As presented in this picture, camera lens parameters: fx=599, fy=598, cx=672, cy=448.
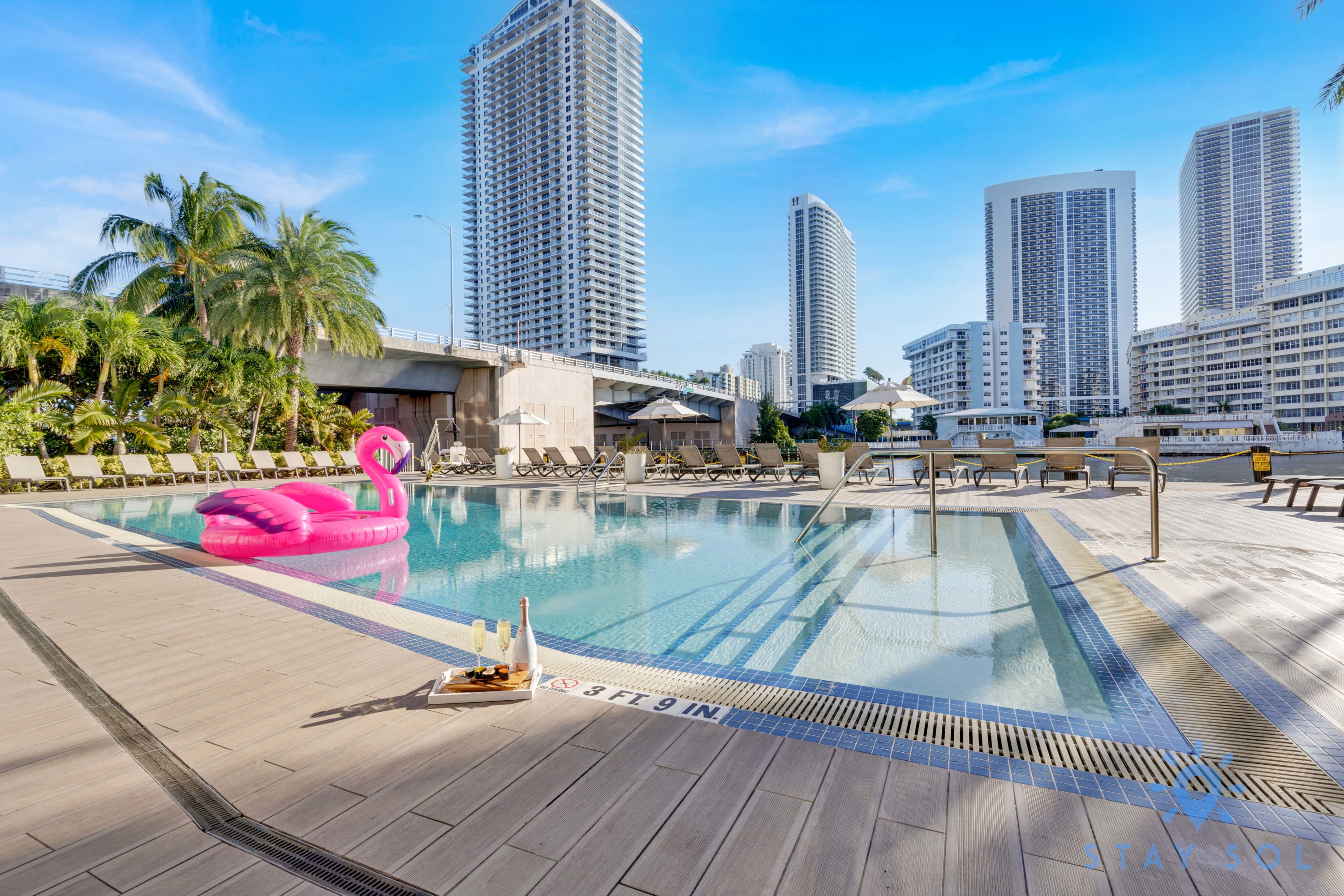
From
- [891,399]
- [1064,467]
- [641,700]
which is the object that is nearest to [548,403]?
[891,399]

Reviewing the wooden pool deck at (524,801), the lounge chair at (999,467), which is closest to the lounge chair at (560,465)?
the lounge chair at (999,467)

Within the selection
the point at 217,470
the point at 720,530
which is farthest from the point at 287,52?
the point at 720,530

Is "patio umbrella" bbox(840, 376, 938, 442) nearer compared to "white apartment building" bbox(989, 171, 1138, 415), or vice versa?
"patio umbrella" bbox(840, 376, 938, 442)

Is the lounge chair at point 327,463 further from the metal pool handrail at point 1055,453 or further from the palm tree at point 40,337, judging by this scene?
the metal pool handrail at point 1055,453

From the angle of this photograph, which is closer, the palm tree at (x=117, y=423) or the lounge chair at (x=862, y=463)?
the lounge chair at (x=862, y=463)

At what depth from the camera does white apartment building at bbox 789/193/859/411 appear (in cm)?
13712

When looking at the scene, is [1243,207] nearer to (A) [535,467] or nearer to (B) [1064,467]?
(B) [1064,467]

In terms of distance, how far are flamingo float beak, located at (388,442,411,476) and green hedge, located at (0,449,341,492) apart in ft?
30.5

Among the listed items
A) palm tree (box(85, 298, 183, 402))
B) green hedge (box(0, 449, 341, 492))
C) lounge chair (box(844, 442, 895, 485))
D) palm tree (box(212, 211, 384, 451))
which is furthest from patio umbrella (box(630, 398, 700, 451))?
palm tree (box(85, 298, 183, 402))

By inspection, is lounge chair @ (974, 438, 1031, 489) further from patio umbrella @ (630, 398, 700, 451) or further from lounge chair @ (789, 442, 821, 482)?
patio umbrella @ (630, 398, 700, 451)

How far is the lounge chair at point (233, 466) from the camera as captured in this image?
17.5m

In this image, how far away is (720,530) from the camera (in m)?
8.28

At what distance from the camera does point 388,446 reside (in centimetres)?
785

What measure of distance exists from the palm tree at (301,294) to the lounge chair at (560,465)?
8.05m
